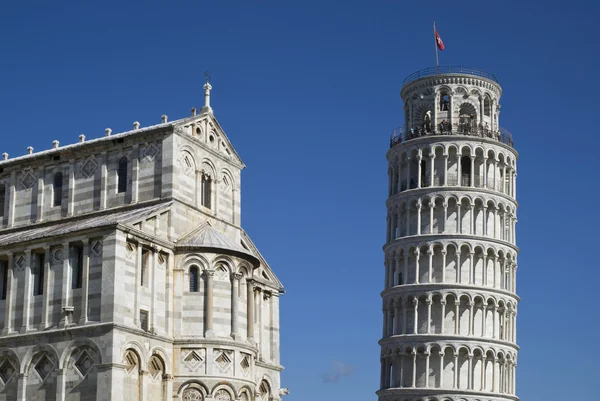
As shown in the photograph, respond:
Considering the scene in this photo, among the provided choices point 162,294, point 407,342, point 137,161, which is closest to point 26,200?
point 137,161

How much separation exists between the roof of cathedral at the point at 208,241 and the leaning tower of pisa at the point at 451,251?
140 ft

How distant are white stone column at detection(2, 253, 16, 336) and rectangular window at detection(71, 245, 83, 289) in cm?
381

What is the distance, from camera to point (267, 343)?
216 feet

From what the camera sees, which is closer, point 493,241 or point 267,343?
point 267,343

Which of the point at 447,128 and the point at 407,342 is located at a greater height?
the point at 447,128

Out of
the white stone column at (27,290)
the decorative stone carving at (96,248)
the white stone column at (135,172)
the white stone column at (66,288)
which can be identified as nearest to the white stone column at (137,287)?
the decorative stone carving at (96,248)

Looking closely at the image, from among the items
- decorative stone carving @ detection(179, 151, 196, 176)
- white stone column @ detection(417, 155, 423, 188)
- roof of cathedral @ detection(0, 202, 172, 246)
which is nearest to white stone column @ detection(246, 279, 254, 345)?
roof of cathedral @ detection(0, 202, 172, 246)

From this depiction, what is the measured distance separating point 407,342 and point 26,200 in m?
45.7

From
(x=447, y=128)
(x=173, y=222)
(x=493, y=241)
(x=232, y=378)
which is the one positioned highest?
(x=447, y=128)

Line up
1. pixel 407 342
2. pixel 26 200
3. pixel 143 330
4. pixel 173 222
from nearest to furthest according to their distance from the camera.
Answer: pixel 143 330 → pixel 173 222 → pixel 26 200 → pixel 407 342

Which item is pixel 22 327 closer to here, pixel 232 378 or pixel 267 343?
pixel 232 378

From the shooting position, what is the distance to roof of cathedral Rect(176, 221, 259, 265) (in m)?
58.5

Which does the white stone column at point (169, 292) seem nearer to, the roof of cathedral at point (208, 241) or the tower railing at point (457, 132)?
the roof of cathedral at point (208, 241)

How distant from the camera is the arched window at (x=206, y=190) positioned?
63.2 metres
